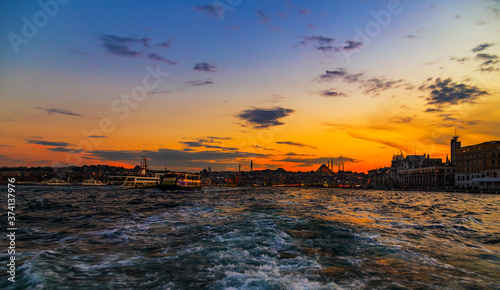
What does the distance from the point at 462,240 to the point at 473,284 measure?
8.70 m

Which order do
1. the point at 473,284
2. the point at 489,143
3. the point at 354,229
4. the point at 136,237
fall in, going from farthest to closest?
1. the point at 489,143
2. the point at 354,229
3. the point at 136,237
4. the point at 473,284

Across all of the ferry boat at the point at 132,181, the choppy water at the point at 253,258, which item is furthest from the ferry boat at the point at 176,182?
the choppy water at the point at 253,258

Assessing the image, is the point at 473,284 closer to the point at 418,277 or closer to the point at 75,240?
the point at 418,277

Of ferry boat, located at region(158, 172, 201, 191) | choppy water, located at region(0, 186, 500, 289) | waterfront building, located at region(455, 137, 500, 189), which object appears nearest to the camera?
choppy water, located at region(0, 186, 500, 289)

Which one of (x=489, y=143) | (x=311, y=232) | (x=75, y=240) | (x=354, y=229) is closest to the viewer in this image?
(x=75, y=240)

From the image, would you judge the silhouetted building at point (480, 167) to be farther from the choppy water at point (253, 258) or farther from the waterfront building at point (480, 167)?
the choppy water at point (253, 258)

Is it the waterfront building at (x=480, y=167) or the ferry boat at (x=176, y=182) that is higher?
the waterfront building at (x=480, y=167)

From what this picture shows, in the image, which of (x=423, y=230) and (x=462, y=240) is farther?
(x=423, y=230)

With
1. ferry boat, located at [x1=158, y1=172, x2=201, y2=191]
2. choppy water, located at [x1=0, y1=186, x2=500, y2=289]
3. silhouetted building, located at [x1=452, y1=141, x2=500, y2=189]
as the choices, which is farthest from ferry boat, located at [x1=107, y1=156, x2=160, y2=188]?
silhouetted building, located at [x1=452, y1=141, x2=500, y2=189]

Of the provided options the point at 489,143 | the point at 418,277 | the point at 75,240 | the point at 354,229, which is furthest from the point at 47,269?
the point at 489,143

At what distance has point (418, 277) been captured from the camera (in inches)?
366

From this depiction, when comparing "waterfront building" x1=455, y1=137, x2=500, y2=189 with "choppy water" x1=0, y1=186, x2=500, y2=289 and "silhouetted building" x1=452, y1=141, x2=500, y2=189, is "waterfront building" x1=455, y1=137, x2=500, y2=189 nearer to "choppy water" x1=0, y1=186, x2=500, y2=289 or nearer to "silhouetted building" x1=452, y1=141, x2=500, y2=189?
"silhouetted building" x1=452, y1=141, x2=500, y2=189

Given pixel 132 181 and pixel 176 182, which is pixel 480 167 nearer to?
pixel 176 182

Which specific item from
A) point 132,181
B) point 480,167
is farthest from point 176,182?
point 480,167
